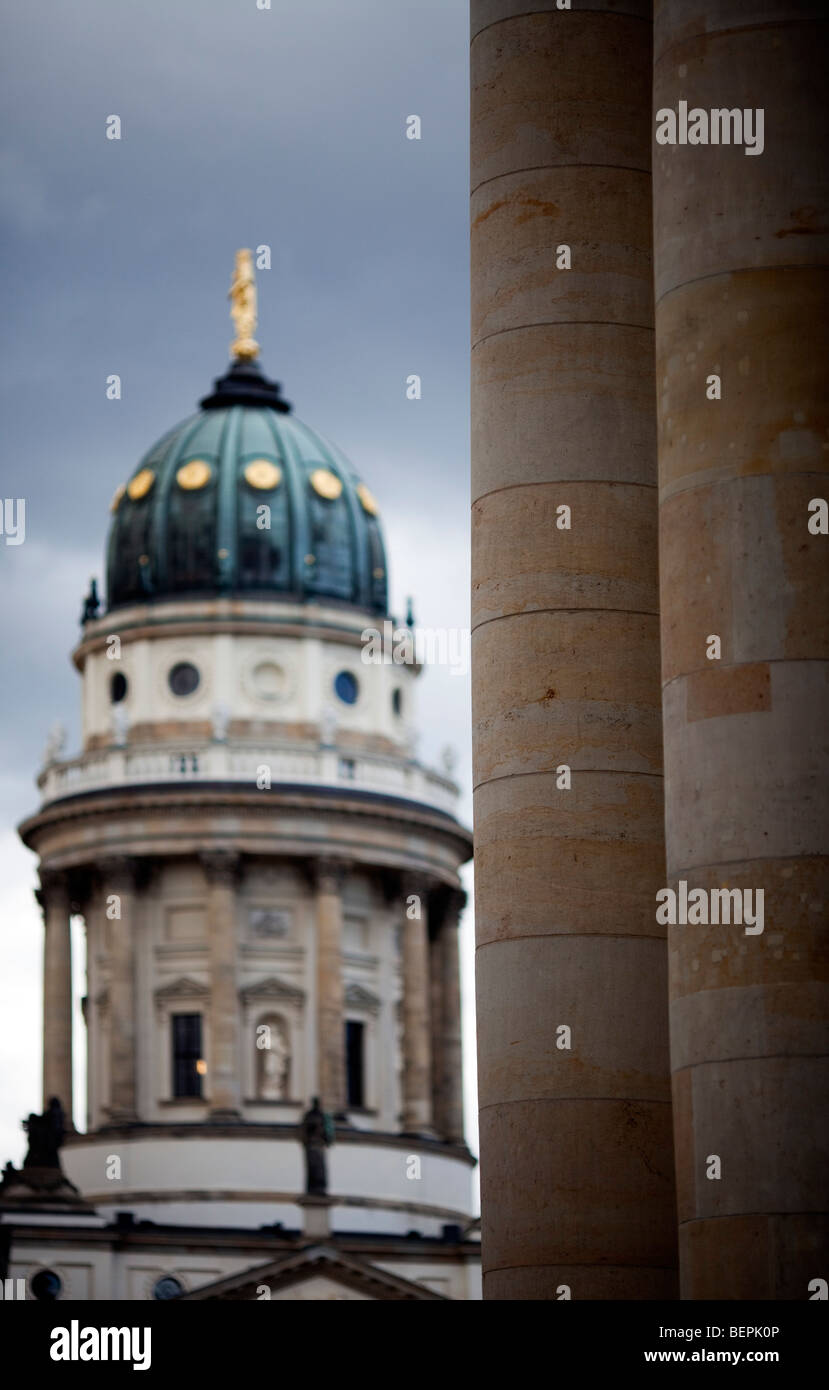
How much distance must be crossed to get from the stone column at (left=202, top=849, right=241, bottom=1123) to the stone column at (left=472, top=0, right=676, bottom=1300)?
91786mm

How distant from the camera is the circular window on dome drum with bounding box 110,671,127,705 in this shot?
126m

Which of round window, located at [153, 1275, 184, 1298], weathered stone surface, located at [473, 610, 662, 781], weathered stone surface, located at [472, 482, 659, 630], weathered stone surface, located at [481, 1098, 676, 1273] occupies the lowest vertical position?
weathered stone surface, located at [481, 1098, 676, 1273]

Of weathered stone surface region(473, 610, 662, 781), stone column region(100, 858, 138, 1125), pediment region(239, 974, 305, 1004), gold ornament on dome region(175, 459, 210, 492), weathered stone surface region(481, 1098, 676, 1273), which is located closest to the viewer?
weathered stone surface region(481, 1098, 676, 1273)

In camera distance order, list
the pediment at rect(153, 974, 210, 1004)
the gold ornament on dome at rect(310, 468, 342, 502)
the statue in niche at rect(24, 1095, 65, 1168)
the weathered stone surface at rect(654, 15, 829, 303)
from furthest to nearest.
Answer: the gold ornament on dome at rect(310, 468, 342, 502) < the pediment at rect(153, 974, 210, 1004) < the statue in niche at rect(24, 1095, 65, 1168) < the weathered stone surface at rect(654, 15, 829, 303)

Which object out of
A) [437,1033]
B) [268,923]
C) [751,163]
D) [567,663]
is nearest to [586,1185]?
[567,663]

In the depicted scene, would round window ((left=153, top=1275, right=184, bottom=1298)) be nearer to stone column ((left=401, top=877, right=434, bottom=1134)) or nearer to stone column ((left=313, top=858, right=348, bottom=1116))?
stone column ((left=313, top=858, right=348, bottom=1116))

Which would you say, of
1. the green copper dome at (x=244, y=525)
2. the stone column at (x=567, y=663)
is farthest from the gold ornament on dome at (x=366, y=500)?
the stone column at (x=567, y=663)

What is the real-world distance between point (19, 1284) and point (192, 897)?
3371 cm

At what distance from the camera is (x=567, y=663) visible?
27469 mm

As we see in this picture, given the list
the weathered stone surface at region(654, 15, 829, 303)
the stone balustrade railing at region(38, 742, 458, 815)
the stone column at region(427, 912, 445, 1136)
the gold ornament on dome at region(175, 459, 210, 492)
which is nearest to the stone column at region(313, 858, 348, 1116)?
the stone balustrade railing at region(38, 742, 458, 815)
